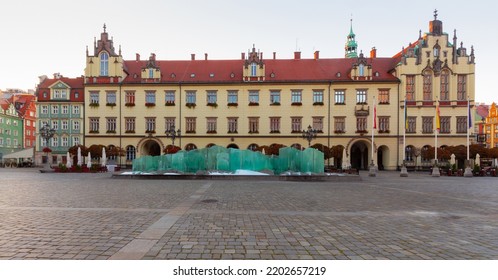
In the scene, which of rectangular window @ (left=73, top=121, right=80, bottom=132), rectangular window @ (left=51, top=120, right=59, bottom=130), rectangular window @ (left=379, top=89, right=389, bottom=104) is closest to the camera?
rectangular window @ (left=379, top=89, right=389, bottom=104)

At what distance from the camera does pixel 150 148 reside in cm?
4706

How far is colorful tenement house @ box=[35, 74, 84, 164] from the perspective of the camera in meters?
48.1

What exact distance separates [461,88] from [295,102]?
24.6 m

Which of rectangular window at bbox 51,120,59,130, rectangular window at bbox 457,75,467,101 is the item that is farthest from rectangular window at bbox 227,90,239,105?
rectangular window at bbox 457,75,467,101

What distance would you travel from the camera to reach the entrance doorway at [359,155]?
44.9 meters

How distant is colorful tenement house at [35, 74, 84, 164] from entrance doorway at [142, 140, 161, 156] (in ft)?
38.9

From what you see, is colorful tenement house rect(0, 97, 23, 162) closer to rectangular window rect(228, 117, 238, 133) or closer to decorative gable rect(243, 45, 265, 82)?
rectangular window rect(228, 117, 238, 133)

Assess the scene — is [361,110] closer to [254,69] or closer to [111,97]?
[254,69]

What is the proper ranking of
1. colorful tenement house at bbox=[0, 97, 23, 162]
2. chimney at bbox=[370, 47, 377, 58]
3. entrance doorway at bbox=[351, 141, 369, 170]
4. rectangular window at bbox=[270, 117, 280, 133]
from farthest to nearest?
colorful tenement house at bbox=[0, 97, 23, 162], chimney at bbox=[370, 47, 377, 58], entrance doorway at bbox=[351, 141, 369, 170], rectangular window at bbox=[270, 117, 280, 133]

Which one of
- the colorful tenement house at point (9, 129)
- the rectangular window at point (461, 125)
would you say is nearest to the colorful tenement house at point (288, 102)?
the rectangular window at point (461, 125)

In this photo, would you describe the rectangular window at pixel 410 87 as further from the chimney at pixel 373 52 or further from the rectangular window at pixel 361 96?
the chimney at pixel 373 52

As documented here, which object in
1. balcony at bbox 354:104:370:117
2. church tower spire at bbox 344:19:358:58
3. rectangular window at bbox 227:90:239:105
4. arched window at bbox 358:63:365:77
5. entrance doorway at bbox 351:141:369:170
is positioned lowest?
entrance doorway at bbox 351:141:369:170

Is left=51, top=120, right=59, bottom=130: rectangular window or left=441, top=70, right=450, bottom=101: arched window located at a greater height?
left=441, top=70, right=450, bottom=101: arched window

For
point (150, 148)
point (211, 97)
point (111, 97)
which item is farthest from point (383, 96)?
point (111, 97)
